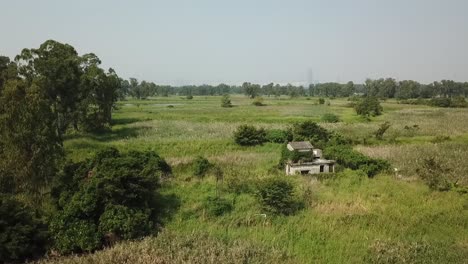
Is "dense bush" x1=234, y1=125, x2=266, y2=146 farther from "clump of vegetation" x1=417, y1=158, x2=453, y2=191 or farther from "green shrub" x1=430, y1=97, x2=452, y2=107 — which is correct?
"green shrub" x1=430, y1=97, x2=452, y2=107

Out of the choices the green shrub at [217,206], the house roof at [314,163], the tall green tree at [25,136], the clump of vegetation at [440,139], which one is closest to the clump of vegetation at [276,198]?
the green shrub at [217,206]

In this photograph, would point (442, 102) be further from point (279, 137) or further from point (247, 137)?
point (247, 137)

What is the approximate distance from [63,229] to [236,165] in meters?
14.2

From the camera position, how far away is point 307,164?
24.7 meters

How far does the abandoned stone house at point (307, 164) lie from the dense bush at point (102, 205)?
10.00m

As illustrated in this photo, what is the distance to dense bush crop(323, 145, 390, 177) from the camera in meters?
24.3

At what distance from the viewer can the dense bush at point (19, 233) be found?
12.8 metres

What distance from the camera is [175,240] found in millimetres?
14555

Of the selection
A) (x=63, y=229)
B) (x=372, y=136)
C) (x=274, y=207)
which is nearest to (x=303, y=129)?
(x=372, y=136)

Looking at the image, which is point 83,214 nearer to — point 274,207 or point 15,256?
point 15,256

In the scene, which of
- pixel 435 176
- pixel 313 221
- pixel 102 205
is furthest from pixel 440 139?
pixel 102 205

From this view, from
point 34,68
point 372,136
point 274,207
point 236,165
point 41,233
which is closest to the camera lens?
point 41,233

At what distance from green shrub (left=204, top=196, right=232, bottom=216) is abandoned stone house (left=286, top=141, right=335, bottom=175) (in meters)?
7.25

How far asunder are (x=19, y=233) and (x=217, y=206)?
822 centimetres
